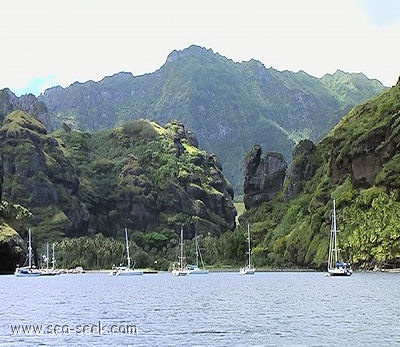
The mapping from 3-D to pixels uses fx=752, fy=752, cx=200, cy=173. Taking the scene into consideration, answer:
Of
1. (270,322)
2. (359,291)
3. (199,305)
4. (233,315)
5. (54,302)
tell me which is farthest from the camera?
(359,291)

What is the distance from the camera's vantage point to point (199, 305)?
349 feet

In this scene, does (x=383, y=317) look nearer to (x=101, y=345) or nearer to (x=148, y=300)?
(x=101, y=345)

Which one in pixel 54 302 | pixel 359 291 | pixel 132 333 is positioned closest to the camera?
pixel 132 333

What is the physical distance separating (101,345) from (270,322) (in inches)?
893

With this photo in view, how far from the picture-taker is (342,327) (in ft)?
242

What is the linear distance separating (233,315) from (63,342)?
28.1 meters

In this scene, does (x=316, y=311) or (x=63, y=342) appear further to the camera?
(x=316, y=311)

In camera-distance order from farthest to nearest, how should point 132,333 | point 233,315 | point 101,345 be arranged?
point 233,315 → point 132,333 → point 101,345

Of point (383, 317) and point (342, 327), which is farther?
point (383, 317)

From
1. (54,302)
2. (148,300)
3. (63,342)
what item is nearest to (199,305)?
(148,300)

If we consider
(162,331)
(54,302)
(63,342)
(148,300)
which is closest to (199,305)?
(148,300)

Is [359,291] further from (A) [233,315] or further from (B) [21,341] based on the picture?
(B) [21,341]

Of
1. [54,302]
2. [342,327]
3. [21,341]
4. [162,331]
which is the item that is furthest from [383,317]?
[54,302]

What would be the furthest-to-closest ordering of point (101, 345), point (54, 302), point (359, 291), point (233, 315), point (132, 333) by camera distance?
point (359, 291), point (54, 302), point (233, 315), point (132, 333), point (101, 345)
